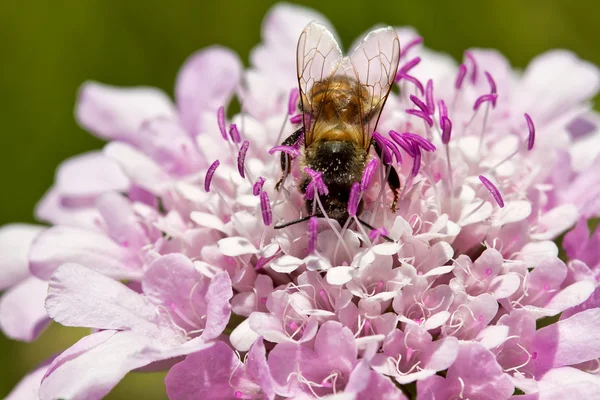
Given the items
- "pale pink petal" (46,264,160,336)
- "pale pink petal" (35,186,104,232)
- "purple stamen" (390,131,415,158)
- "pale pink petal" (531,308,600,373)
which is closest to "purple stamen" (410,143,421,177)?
"purple stamen" (390,131,415,158)

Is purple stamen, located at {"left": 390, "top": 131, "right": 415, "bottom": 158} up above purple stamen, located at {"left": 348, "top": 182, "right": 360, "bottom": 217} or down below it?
above

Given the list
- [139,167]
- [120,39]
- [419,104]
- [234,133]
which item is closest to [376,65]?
[419,104]

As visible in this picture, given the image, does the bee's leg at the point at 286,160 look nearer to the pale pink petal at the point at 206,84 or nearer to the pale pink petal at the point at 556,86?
the pale pink petal at the point at 206,84

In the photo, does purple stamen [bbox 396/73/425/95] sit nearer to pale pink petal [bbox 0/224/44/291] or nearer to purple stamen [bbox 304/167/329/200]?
purple stamen [bbox 304/167/329/200]

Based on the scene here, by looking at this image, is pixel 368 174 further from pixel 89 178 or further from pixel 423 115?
pixel 89 178

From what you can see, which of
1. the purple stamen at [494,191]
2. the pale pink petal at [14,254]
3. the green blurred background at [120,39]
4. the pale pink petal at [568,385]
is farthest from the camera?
the green blurred background at [120,39]

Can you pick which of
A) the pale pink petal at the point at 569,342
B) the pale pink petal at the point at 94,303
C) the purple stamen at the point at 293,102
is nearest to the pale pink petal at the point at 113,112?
the purple stamen at the point at 293,102
